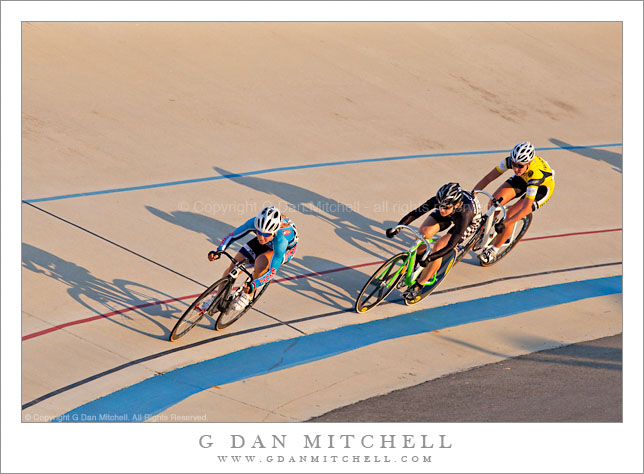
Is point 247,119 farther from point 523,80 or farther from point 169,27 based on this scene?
point 523,80

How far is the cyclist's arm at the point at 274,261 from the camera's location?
7488 mm

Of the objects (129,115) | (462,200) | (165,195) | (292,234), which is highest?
(129,115)

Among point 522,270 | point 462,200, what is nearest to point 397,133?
point 522,270

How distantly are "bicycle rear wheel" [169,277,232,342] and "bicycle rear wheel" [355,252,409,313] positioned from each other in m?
1.48

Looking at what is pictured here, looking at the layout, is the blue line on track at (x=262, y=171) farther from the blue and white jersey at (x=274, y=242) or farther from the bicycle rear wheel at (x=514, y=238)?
the blue and white jersey at (x=274, y=242)

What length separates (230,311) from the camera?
7.88m

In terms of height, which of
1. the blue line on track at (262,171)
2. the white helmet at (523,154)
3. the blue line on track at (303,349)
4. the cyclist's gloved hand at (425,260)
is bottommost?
the blue line on track at (303,349)

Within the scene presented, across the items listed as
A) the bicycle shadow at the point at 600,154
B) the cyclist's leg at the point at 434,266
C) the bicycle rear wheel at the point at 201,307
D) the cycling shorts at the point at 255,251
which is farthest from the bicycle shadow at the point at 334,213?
the bicycle shadow at the point at 600,154

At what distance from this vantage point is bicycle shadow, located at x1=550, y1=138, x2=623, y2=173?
42.6 ft

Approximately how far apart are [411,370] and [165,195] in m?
4.23

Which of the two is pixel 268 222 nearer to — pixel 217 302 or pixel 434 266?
pixel 217 302

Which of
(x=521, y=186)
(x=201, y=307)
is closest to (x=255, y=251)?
(x=201, y=307)

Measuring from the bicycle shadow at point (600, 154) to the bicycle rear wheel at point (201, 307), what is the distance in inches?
303

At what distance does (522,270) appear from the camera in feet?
31.8
